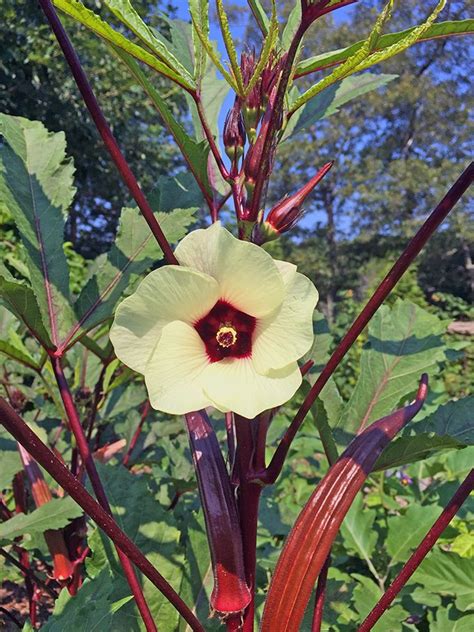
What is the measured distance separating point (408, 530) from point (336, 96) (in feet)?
2.46

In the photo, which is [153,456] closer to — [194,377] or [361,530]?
[361,530]

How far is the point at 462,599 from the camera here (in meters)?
0.87

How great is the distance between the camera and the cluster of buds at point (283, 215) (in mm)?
484

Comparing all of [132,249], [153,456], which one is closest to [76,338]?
[132,249]

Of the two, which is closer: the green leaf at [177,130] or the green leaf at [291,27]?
the green leaf at [177,130]

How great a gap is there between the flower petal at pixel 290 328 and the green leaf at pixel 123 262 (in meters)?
0.29

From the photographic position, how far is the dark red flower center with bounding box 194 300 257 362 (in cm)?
45

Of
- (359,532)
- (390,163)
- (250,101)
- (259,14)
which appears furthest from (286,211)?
(390,163)

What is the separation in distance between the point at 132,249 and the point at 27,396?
1.94 feet

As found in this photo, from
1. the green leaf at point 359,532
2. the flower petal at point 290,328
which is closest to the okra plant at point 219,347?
the flower petal at point 290,328

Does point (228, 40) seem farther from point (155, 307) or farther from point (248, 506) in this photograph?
point (248, 506)

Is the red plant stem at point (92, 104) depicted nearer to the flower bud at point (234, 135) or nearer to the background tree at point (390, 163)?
the flower bud at point (234, 135)

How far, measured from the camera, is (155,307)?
0.42 m

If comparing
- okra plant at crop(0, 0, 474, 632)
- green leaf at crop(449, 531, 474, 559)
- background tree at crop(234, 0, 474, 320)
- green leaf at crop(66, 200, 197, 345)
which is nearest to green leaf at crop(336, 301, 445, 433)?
okra plant at crop(0, 0, 474, 632)
